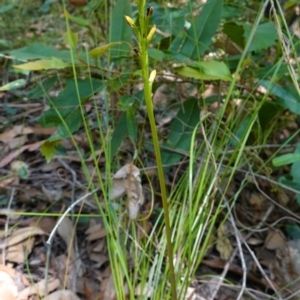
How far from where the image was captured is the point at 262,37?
119 centimetres

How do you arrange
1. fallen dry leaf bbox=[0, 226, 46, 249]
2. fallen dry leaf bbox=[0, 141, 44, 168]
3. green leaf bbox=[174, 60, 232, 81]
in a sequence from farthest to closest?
fallen dry leaf bbox=[0, 141, 44, 168], fallen dry leaf bbox=[0, 226, 46, 249], green leaf bbox=[174, 60, 232, 81]

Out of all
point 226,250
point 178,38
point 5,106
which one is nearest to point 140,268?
point 226,250

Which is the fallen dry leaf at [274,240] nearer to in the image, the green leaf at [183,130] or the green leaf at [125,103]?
the green leaf at [183,130]

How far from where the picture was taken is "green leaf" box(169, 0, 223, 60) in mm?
1137

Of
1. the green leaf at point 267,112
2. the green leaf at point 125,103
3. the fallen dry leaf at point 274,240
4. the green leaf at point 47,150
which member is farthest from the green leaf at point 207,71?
the fallen dry leaf at point 274,240

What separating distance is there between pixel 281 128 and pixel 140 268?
2.07ft

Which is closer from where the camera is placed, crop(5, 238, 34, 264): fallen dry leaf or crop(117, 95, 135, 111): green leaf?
crop(117, 95, 135, 111): green leaf

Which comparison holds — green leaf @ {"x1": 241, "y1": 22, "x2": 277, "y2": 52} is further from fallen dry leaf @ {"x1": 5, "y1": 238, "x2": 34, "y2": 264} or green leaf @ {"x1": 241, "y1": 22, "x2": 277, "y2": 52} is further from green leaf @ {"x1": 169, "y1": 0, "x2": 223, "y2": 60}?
fallen dry leaf @ {"x1": 5, "y1": 238, "x2": 34, "y2": 264}

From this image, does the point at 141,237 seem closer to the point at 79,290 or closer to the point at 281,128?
the point at 79,290

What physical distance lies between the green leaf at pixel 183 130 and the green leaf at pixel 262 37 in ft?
0.64

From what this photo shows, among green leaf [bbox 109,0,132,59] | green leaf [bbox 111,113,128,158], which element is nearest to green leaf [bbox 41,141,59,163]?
green leaf [bbox 111,113,128,158]

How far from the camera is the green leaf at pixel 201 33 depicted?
1.14 metres

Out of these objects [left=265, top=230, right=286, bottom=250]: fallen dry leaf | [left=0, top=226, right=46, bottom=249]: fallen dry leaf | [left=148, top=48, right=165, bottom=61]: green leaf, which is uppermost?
→ [left=148, top=48, right=165, bottom=61]: green leaf

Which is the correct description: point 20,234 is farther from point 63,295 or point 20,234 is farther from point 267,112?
point 267,112
